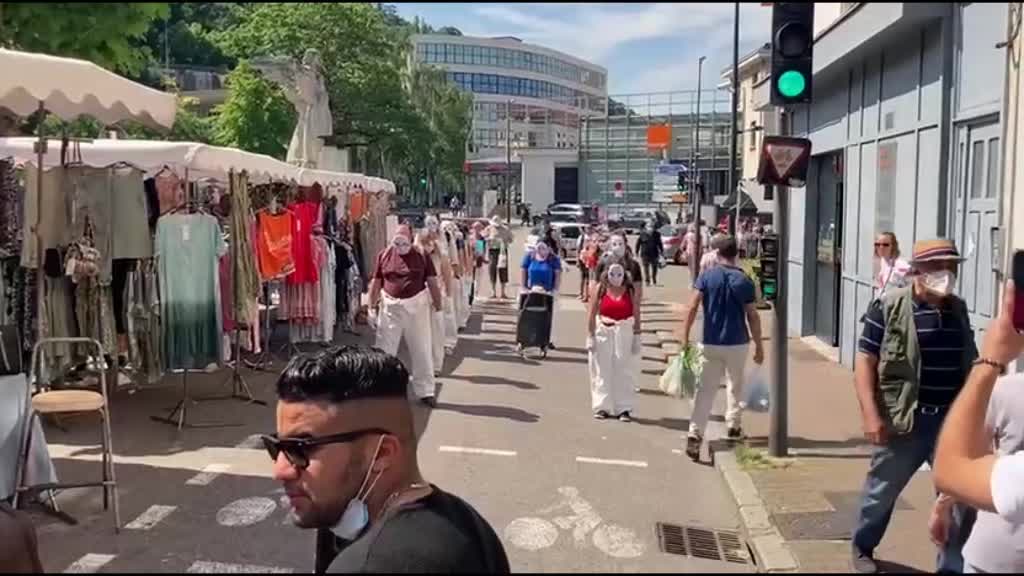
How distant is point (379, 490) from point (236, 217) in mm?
7904

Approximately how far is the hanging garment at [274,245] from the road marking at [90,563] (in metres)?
5.61

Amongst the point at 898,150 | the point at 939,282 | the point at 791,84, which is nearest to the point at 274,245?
the point at 791,84

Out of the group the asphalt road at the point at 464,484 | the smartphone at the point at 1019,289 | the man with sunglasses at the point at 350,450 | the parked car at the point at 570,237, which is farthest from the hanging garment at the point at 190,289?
the parked car at the point at 570,237

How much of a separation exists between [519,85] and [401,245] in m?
6.06

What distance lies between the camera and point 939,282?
16.9ft

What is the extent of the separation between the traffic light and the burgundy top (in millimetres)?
4011

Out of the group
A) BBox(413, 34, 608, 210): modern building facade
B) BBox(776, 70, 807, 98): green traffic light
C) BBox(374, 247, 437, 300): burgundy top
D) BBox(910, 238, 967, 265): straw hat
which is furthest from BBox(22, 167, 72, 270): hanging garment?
BBox(910, 238, 967, 265): straw hat

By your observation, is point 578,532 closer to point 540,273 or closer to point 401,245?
point 401,245

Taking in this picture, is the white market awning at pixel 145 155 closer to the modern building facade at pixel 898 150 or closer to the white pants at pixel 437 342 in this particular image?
the white pants at pixel 437 342

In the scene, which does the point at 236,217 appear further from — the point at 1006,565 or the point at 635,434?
the point at 1006,565

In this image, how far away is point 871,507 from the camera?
5297 mm

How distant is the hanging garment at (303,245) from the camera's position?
11781mm

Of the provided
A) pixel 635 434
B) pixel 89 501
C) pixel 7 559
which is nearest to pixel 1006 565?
pixel 7 559

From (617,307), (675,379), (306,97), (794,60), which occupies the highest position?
(306,97)
